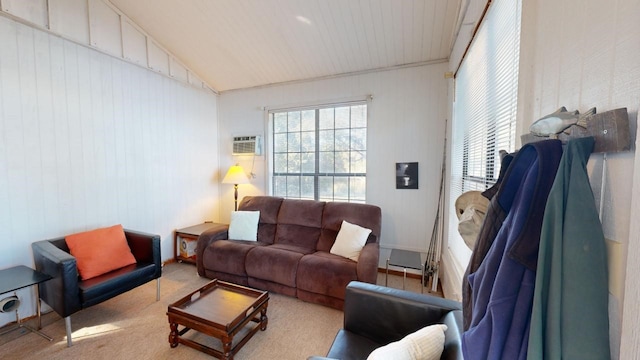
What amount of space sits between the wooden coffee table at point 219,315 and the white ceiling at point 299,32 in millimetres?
2758

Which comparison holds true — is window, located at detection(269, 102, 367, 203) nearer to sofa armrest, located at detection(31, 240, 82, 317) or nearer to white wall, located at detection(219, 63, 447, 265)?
white wall, located at detection(219, 63, 447, 265)

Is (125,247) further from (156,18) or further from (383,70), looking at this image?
(383,70)

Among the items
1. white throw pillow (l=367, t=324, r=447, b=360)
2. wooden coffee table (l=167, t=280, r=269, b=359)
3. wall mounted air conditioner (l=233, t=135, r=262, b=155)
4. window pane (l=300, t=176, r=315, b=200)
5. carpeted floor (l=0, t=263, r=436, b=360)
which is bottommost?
carpeted floor (l=0, t=263, r=436, b=360)

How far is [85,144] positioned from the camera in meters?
2.53

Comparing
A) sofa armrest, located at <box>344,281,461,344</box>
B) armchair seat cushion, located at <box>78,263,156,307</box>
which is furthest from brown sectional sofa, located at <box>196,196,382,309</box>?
sofa armrest, located at <box>344,281,461,344</box>

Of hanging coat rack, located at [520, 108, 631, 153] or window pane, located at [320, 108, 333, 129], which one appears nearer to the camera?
hanging coat rack, located at [520, 108, 631, 153]

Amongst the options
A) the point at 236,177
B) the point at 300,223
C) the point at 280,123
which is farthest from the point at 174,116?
the point at 300,223

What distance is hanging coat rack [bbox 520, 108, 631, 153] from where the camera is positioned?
47 centimetres

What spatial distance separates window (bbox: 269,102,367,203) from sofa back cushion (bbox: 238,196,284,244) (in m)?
0.51

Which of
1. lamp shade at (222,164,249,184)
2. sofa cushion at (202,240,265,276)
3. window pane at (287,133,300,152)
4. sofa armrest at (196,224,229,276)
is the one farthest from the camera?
window pane at (287,133,300,152)

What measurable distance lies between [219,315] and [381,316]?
3.91ft

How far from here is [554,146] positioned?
585 mm

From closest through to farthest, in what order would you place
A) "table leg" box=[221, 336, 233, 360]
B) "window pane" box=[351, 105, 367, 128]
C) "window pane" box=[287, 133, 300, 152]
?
"table leg" box=[221, 336, 233, 360], "window pane" box=[351, 105, 367, 128], "window pane" box=[287, 133, 300, 152]

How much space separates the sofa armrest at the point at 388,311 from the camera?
1314 mm
